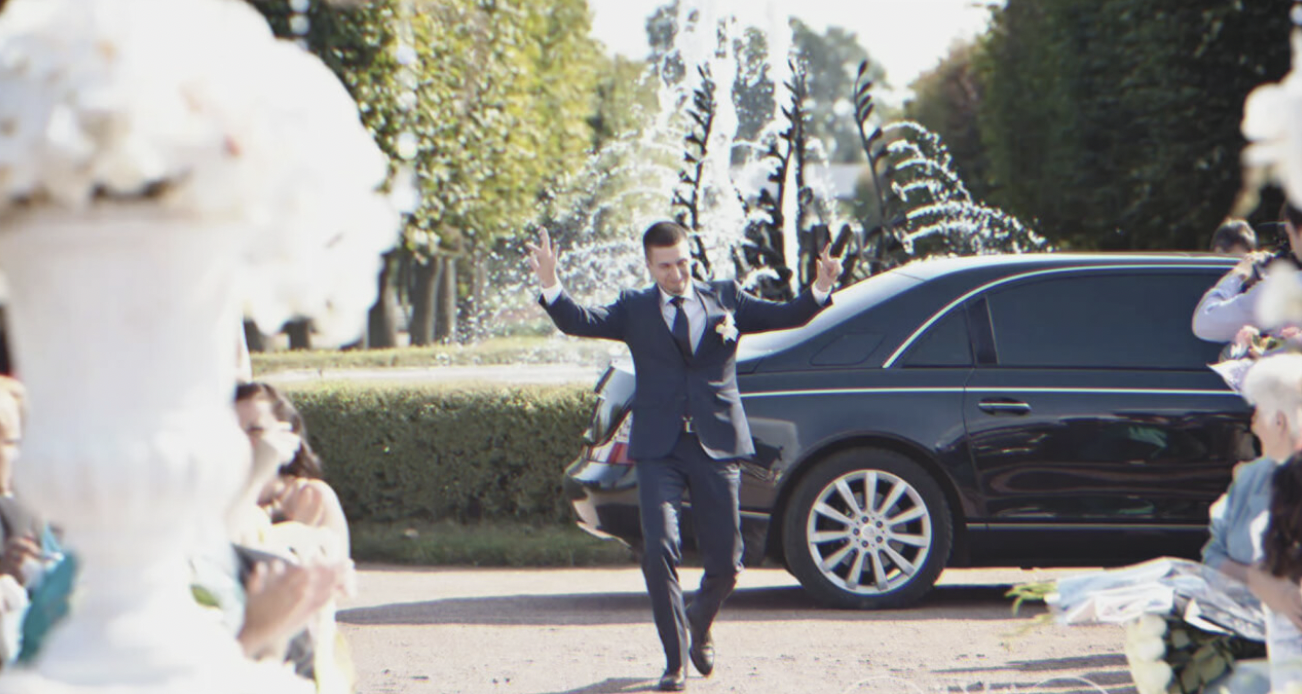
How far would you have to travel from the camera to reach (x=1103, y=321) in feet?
29.7

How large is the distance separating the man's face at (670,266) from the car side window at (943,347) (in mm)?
1874

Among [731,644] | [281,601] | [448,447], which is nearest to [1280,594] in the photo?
[281,601]

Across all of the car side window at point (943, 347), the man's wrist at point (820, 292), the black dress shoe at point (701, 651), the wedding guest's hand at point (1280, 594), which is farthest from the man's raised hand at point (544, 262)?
the wedding guest's hand at point (1280, 594)

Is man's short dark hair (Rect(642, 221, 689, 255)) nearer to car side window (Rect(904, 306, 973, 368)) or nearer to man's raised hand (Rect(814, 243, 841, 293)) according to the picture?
man's raised hand (Rect(814, 243, 841, 293))

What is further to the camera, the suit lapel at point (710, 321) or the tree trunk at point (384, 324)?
the tree trunk at point (384, 324)

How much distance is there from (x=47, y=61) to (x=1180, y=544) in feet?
24.9

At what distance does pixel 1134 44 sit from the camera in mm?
26859

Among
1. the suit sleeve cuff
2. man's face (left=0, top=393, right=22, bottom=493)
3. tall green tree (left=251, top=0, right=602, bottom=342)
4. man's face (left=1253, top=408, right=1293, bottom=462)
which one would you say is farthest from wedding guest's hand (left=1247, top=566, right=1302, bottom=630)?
tall green tree (left=251, top=0, right=602, bottom=342)

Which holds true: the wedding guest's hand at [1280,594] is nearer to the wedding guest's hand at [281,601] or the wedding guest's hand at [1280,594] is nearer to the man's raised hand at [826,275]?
the wedding guest's hand at [281,601]

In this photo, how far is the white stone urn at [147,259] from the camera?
2.07 meters

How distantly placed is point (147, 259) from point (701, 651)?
5.34 meters

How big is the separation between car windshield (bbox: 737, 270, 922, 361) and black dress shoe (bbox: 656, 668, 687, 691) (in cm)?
230

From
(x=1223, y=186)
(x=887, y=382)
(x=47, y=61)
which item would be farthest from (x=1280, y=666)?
(x=1223, y=186)

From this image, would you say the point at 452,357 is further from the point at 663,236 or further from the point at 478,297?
the point at 478,297
